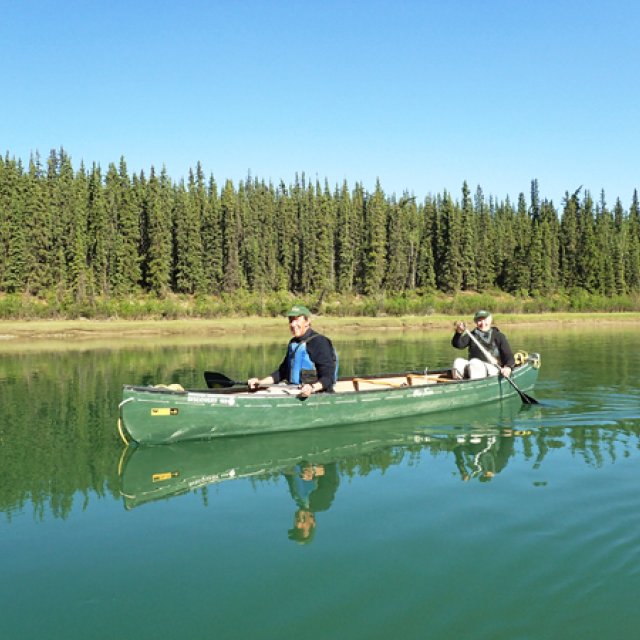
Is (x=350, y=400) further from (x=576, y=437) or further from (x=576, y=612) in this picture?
(x=576, y=612)

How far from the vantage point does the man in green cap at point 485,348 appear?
16.2 m

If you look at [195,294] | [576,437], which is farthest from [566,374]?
[195,294]

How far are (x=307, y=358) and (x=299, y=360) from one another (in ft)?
0.53

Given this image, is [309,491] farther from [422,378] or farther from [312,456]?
[422,378]

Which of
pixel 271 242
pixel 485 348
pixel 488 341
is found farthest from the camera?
pixel 271 242

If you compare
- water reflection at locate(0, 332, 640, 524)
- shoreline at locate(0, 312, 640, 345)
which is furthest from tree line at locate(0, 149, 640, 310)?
water reflection at locate(0, 332, 640, 524)

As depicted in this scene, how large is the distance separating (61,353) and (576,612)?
32894mm

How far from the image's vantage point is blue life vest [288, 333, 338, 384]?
1248 cm

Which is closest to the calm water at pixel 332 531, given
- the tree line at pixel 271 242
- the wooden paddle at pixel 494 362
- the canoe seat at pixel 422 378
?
the wooden paddle at pixel 494 362

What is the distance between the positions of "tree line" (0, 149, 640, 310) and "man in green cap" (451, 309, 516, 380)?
61.1 m

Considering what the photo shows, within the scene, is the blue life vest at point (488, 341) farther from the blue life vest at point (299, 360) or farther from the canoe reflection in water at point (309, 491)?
the canoe reflection in water at point (309, 491)

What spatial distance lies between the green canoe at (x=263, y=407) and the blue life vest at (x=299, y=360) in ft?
1.04

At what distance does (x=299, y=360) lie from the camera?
1276cm

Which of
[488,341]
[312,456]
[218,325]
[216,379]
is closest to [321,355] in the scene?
[312,456]
